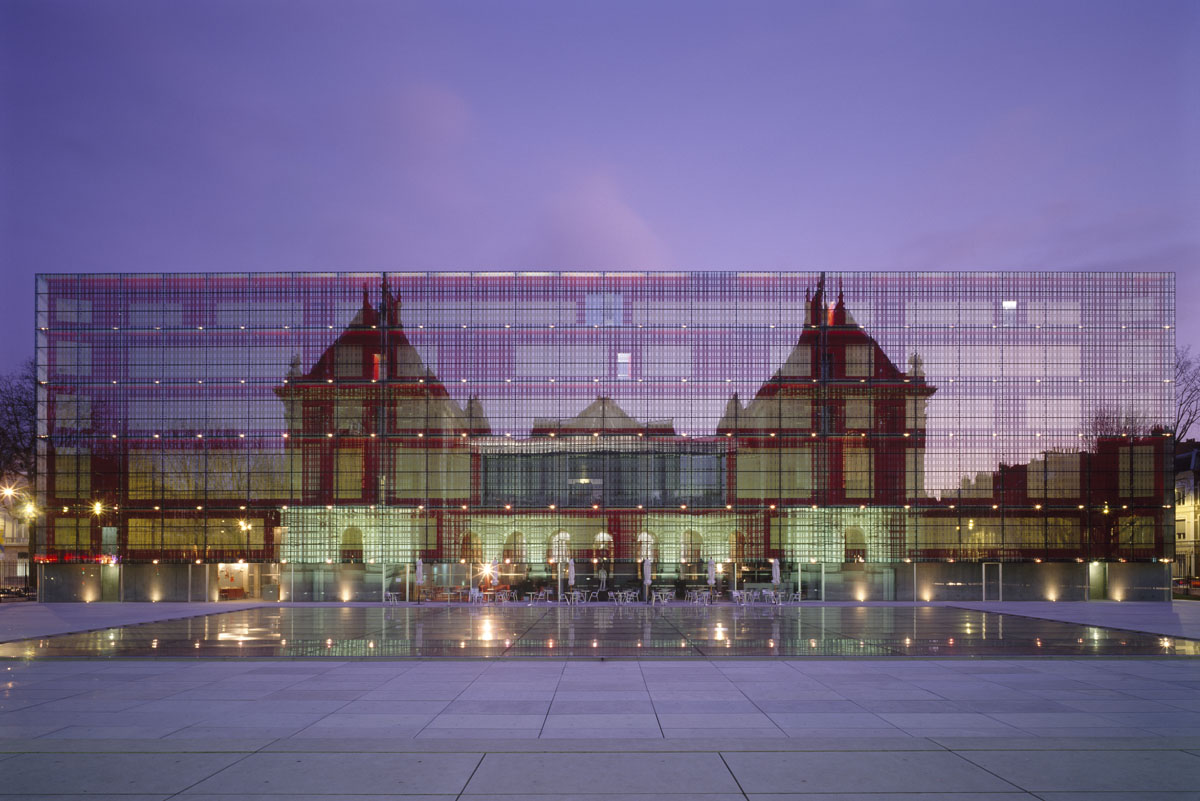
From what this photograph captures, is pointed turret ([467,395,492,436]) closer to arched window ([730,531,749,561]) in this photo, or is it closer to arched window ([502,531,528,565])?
arched window ([502,531,528,565])

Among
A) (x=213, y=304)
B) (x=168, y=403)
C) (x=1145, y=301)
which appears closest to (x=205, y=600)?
(x=168, y=403)

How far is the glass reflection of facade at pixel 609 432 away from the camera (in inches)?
2058

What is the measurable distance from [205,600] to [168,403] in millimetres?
11579

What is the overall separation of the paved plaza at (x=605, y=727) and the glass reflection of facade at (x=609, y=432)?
97.4ft

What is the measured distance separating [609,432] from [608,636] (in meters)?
25.0

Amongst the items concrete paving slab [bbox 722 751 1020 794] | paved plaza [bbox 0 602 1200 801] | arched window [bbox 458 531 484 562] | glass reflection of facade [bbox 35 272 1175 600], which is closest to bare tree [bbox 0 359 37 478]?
glass reflection of facade [bbox 35 272 1175 600]

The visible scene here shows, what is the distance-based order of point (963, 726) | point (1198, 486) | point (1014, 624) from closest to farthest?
point (963, 726), point (1014, 624), point (1198, 486)

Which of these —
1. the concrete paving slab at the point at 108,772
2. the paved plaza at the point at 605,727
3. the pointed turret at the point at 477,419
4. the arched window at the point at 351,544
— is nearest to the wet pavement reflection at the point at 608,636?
the paved plaza at the point at 605,727

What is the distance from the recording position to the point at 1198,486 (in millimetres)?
91125

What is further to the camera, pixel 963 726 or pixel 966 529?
pixel 966 529

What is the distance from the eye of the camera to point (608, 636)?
94.0 ft

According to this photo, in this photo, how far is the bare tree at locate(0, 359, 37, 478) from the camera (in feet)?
201

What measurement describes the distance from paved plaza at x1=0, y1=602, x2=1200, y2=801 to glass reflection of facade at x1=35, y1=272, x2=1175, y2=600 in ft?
97.4

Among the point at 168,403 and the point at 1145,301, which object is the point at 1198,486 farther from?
the point at 168,403
